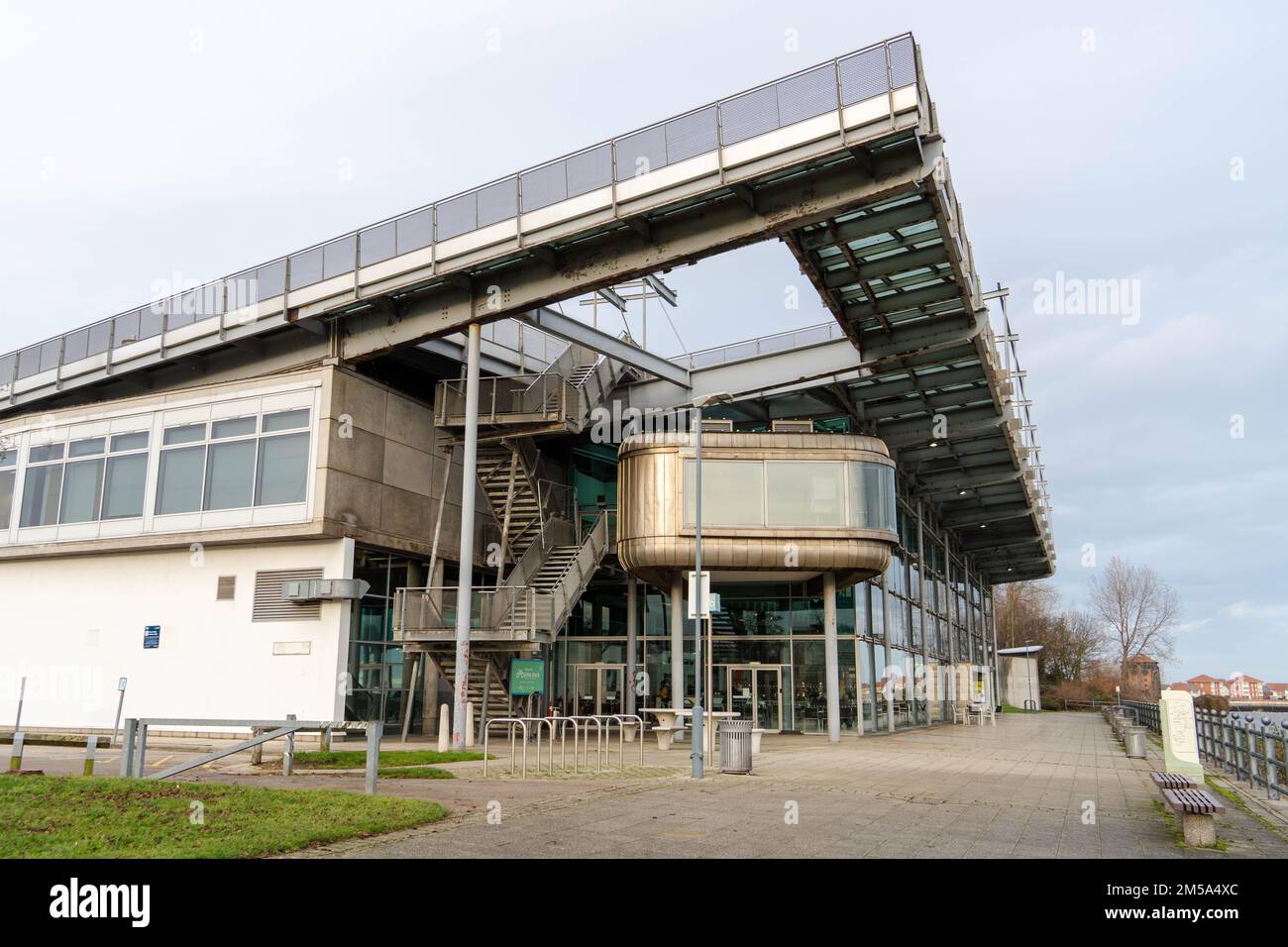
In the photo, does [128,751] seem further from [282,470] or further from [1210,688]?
[1210,688]

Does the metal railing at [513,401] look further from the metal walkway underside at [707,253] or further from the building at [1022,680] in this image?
the building at [1022,680]

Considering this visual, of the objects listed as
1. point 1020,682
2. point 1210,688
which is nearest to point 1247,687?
point 1210,688

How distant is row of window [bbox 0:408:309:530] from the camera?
90.9ft

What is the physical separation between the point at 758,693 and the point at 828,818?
70.8 feet

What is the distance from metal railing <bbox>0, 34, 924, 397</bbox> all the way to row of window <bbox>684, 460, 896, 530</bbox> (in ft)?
29.9

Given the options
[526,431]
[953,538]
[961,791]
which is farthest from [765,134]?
[953,538]

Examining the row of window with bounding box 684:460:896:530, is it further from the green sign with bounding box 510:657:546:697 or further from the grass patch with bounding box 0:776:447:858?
the grass patch with bounding box 0:776:447:858

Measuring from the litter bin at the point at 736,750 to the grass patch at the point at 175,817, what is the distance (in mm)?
7552

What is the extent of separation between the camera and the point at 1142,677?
294 feet

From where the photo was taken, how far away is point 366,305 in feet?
90.3

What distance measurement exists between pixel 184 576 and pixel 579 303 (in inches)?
647

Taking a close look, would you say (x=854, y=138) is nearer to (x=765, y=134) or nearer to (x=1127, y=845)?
(x=765, y=134)

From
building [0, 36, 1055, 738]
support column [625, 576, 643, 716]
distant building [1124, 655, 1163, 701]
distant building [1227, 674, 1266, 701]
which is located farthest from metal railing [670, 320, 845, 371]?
distant building [1227, 674, 1266, 701]

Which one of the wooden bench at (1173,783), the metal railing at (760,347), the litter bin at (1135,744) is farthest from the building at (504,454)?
the wooden bench at (1173,783)
